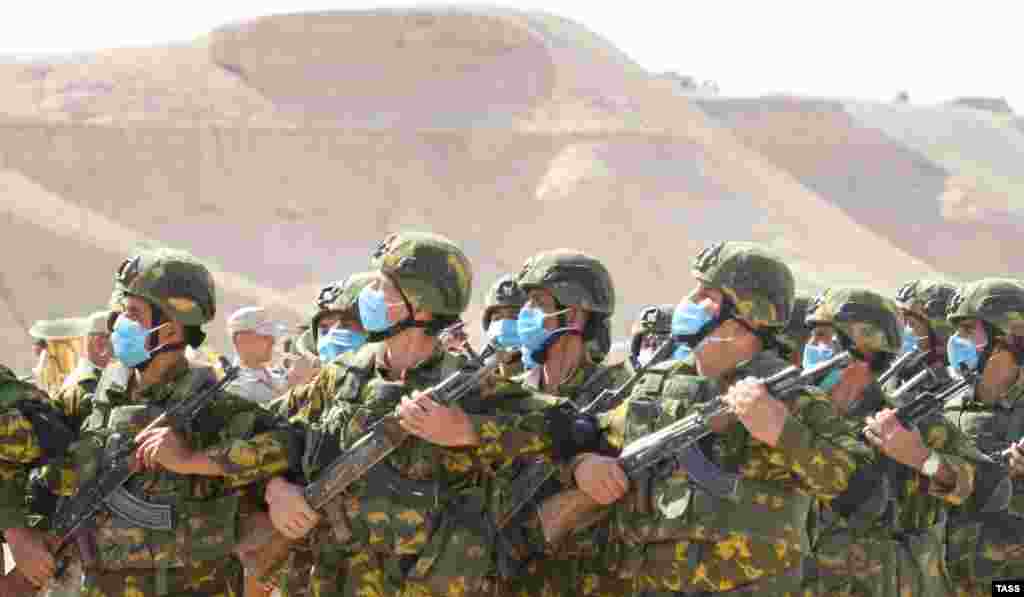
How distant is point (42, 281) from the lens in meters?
39.7

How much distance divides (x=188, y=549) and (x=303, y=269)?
4352 centimetres

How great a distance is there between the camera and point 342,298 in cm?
975

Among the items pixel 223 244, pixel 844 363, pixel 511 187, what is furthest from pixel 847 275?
pixel 844 363

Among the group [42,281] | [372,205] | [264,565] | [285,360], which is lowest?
[372,205]

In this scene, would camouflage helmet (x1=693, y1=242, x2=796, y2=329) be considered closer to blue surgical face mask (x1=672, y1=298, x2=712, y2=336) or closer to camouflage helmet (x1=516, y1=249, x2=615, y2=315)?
blue surgical face mask (x1=672, y1=298, x2=712, y2=336)

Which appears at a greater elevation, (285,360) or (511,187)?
(285,360)

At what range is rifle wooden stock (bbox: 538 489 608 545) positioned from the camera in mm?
7047

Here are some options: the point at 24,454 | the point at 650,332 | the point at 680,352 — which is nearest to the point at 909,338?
the point at 650,332

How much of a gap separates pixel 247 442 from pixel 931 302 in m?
5.17

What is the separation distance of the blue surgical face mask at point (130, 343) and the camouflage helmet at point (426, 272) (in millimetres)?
1002

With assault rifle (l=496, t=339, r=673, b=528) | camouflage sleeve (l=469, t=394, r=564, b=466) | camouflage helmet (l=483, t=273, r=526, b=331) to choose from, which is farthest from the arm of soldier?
camouflage helmet (l=483, t=273, r=526, b=331)

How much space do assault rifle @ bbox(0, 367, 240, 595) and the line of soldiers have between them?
1cm

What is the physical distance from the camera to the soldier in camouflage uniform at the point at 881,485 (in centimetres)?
785

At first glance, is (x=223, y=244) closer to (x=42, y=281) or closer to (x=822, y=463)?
(x=42, y=281)
